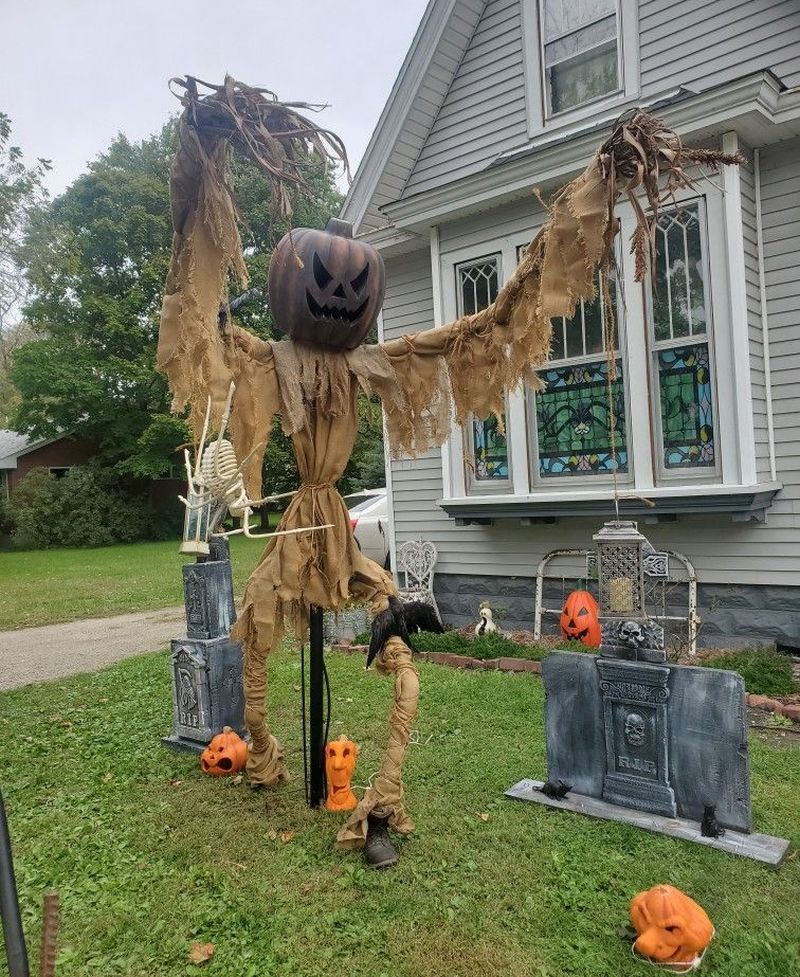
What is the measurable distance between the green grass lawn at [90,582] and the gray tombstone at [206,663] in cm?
641

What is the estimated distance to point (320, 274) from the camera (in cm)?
277

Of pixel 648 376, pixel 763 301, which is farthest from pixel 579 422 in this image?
pixel 763 301

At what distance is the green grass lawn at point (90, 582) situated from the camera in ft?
34.0

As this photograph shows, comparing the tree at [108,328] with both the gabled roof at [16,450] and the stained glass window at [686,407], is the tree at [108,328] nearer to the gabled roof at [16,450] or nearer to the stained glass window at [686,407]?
the gabled roof at [16,450]

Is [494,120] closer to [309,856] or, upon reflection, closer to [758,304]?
[758,304]

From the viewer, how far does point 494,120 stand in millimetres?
6938

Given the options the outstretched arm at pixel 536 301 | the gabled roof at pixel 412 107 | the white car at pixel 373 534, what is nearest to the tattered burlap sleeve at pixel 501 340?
the outstretched arm at pixel 536 301

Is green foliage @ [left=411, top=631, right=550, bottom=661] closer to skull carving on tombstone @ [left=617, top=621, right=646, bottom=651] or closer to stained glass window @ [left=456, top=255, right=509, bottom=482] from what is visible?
stained glass window @ [left=456, top=255, right=509, bottom=482]

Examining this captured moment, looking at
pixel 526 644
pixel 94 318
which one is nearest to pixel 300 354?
pixel 526 644

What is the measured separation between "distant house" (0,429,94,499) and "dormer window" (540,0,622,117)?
2396cm

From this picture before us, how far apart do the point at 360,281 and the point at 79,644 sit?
671cm

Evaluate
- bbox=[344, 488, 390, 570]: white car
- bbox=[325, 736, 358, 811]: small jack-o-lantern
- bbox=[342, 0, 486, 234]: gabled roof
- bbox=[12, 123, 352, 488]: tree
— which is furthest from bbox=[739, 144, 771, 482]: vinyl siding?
bbox=[12, 123, 352, 488]: tree

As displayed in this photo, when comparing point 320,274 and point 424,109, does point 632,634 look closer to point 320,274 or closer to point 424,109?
point 320,274

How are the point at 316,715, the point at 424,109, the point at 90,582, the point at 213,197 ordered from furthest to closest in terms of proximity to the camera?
the point at 90,582 < the point at 424,109 < the point at 316,715 < the point at 213,197
